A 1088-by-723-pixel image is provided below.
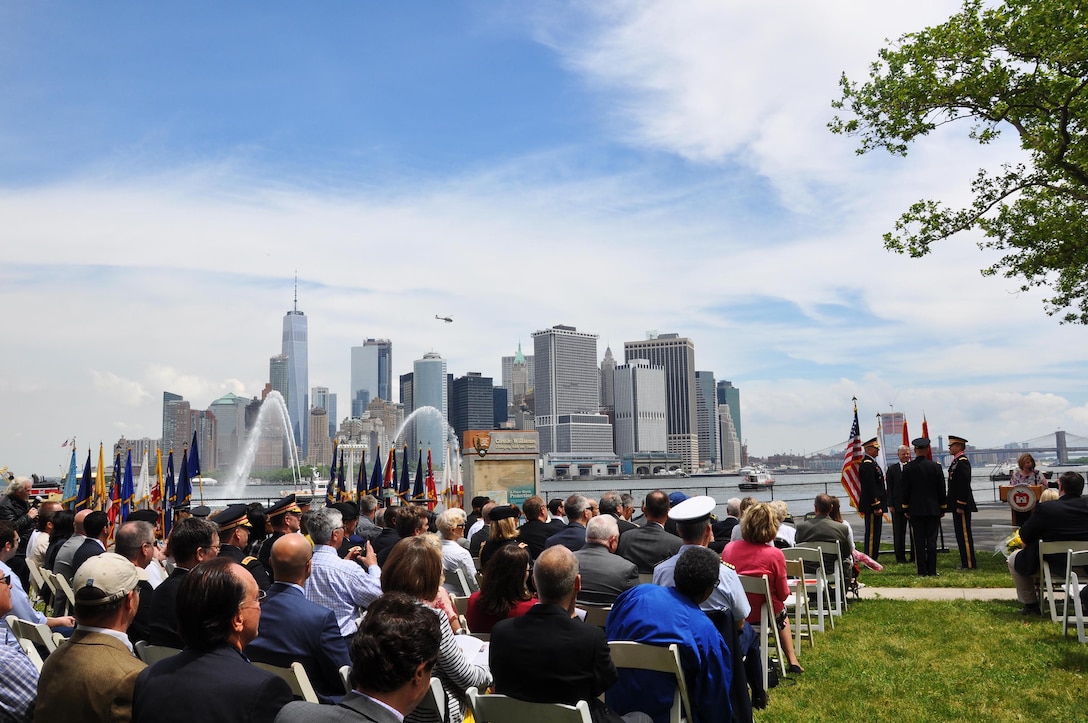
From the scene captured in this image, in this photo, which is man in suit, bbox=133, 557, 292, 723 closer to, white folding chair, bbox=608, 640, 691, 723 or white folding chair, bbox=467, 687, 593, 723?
white folding chair, bbox=467, 687, 593, 723

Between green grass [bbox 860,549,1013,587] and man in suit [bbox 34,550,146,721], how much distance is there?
11.7 m

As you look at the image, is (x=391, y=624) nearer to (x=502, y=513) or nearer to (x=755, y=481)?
(x=502, y=513)

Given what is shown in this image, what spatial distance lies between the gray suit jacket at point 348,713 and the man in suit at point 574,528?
444 centimetres

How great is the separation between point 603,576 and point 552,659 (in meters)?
2.34

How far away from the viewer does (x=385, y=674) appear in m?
2.89

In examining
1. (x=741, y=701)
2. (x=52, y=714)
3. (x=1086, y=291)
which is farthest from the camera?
(x=1086, y=291)

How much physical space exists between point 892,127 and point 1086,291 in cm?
615

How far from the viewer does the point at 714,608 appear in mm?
6031

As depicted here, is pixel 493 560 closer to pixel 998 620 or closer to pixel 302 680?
pixel 302 680

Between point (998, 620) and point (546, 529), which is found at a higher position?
point (546, 529)

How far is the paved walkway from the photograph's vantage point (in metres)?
11.5

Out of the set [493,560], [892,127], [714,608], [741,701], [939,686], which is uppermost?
[892,127]

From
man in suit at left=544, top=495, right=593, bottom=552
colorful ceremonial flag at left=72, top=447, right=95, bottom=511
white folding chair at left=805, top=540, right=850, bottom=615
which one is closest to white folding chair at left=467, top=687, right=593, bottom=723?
man in suit at left=544, top=495, right=593, bottom=552

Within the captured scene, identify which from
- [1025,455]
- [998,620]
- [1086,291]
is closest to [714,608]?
Result: [998,620]
